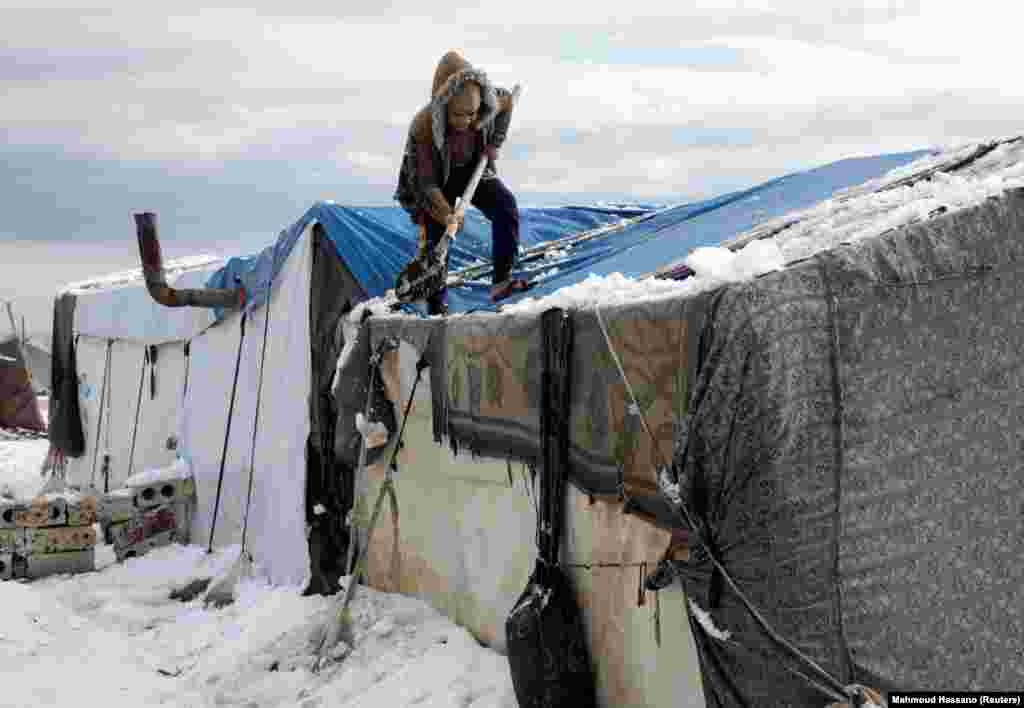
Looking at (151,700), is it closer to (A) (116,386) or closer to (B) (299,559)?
(B) (299,559)

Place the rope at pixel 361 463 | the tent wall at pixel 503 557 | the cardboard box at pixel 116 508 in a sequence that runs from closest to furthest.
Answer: the tent wall at pixel 503 557 → the rope at pixel 361 463 → the cardboard box at pixel 116 508

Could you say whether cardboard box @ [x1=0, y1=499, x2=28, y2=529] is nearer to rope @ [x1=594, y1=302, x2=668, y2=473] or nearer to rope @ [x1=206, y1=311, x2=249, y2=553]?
rope @ [x1=206, y1=311, x2=249, y2=553]

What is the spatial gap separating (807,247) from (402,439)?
4.06 m

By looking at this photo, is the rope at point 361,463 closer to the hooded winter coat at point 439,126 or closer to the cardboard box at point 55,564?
the hooded winter coat at point 439,126

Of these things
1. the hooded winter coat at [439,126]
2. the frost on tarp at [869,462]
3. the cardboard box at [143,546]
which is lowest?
the cardboard box at [143,546]

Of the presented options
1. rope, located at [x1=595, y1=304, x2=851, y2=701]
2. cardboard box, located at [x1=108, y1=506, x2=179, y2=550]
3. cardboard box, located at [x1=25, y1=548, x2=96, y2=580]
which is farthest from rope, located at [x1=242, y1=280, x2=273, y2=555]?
rope, located at [x1=595, y1=304, x2=851, y2=701]

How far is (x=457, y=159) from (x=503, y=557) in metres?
3.13

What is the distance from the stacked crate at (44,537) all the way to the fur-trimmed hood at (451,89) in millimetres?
6011

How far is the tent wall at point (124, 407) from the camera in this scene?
12.9 m

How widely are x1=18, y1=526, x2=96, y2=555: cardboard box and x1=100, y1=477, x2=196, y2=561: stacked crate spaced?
266 mm

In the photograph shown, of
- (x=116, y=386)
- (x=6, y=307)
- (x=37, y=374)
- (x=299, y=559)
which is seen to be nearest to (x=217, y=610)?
(x=299, y=559)

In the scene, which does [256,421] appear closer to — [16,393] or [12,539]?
[12,539]

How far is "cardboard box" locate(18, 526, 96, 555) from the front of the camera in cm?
1150

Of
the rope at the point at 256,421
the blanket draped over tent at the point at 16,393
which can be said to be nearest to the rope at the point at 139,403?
the rope at the point at 256,421
